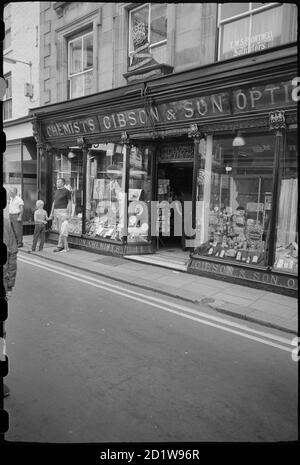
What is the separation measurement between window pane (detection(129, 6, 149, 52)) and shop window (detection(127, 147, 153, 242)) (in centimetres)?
272

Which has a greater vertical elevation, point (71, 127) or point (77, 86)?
point (77, 86)

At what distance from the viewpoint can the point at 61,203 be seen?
40.5 feet

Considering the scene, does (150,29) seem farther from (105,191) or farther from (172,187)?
(105,191)

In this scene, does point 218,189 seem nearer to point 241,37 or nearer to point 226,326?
point 241,37

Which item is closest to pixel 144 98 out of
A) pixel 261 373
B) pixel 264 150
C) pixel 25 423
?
pixel 264 150

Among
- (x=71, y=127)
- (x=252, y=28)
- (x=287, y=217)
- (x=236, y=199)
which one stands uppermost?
(x=252, y=28)

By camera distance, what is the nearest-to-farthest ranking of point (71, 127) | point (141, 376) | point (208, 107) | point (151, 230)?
point (141, 376), point (208, 107), point (151, 230), point (71, 127)

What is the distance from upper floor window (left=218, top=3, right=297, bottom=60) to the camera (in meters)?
7.22

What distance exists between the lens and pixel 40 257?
34.3 ft

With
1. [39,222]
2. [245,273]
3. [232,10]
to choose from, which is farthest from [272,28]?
[39,222]

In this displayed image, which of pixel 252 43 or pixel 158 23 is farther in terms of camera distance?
pixel 158 23

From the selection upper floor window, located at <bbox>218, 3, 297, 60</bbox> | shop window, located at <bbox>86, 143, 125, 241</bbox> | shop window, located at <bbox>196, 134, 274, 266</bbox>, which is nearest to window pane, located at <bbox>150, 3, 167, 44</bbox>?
upper floor window, located at <bbox>218, 3, 297, 60</bbox>

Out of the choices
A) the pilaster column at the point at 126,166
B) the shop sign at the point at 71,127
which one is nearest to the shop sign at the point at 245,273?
the pilaster column at the point at 126,166

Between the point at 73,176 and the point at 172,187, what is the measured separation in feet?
11.5
